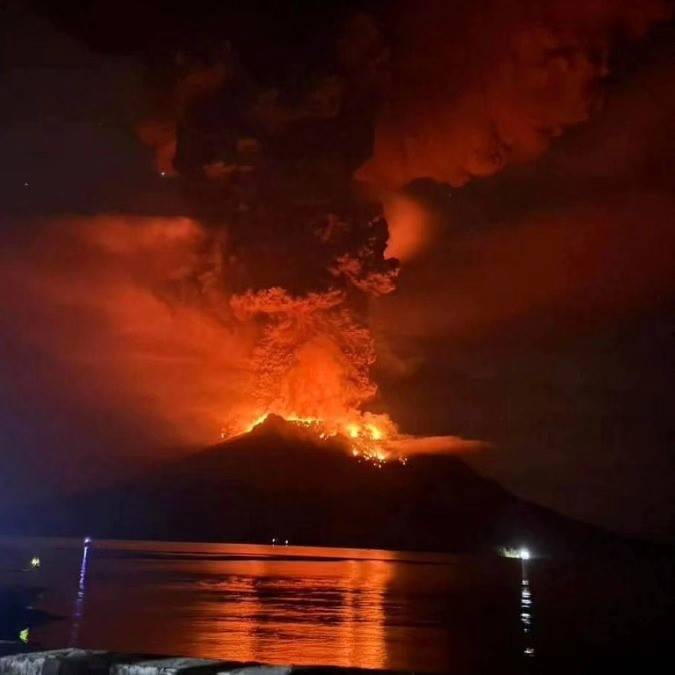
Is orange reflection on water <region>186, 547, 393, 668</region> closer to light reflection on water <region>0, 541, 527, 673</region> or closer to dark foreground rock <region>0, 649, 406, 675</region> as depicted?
light reflection on water <region>0, 541, 527, 673</region>

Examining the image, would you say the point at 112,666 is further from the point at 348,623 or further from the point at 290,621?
the point at 348,623

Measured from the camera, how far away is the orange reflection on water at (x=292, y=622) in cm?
3784

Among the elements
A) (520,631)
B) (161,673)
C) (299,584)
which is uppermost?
(299,584)

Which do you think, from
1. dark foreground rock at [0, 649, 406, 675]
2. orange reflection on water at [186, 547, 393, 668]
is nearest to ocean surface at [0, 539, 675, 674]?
orange reflection on water at [186, 547, 393, 668]

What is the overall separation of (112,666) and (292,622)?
4354cm

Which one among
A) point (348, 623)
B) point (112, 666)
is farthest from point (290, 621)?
point (112, 666)

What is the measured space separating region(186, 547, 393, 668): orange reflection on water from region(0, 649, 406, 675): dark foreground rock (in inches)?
882

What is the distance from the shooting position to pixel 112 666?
1185 centimetres

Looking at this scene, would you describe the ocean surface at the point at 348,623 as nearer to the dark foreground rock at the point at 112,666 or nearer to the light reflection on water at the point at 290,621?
the light reflection on water at the point at 290,621

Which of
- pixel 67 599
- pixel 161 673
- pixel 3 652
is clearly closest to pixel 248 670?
pixel 161 673

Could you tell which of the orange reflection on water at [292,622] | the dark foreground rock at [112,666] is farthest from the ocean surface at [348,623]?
the dark foreground rock at [112,666]

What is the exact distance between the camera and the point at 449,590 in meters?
108

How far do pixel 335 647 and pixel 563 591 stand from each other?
7720 cm

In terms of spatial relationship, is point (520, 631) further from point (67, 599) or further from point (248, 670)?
point (248, 670)
